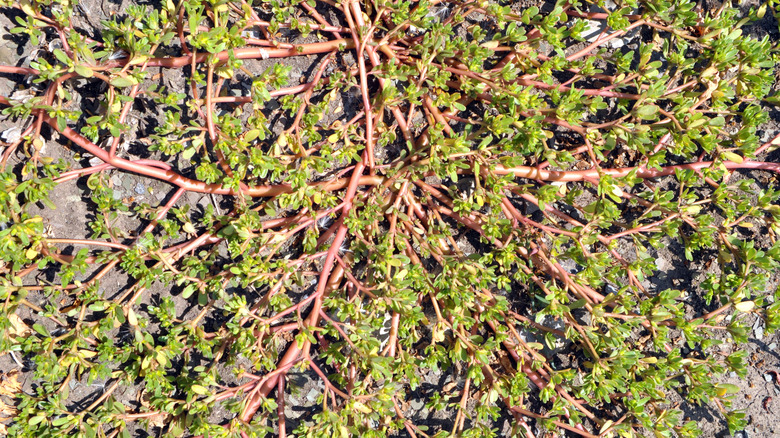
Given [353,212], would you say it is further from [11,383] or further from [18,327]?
[11,383]

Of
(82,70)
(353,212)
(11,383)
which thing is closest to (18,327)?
(11,383)

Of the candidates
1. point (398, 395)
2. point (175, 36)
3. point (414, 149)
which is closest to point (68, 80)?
point (175, 36)

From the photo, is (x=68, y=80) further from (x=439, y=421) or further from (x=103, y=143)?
(x=439, y=421)

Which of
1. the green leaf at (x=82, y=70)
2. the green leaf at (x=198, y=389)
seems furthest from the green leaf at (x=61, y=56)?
the green leaf at (x=198, y=389)

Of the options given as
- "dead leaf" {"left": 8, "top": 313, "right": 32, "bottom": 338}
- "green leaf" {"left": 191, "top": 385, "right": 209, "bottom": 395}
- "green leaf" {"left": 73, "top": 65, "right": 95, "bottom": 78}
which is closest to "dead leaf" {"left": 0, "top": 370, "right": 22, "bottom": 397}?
→ "dead leaf" {"left": 8, "top": 313, "right": 32, "bottom": 338}

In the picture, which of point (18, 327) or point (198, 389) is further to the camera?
point (18, 327)

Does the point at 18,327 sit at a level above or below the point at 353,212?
below

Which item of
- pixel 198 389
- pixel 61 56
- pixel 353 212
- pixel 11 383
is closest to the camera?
pixel 61 56

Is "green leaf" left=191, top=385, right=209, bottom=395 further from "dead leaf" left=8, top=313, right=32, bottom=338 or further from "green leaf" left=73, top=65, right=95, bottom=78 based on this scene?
"green leaf" left=73, top=65, right=95, bottom=78
